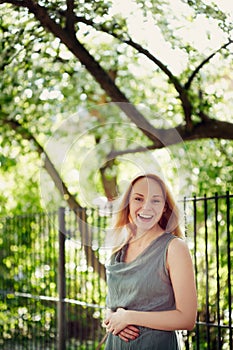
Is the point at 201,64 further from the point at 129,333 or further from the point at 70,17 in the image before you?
the point at 129,333

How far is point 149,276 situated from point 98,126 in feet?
22.3

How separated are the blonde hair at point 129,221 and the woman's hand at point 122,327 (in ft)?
1.02

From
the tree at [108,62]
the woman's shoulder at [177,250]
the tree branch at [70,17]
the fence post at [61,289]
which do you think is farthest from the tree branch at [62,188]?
the woman's shoulder at [177,250]

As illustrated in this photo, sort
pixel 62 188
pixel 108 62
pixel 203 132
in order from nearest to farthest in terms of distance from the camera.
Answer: pixel 203 132, pixel 108 62, pixel 62 188

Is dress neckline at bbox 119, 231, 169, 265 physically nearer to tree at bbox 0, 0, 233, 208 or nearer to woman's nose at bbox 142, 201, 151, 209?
woman's nose at bbox 142, 201, 151, 209

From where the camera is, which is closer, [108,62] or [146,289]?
[146,289]

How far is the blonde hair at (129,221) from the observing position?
11.4 feet

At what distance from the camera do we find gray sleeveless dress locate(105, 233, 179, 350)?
338 cm

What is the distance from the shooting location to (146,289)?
339 cm

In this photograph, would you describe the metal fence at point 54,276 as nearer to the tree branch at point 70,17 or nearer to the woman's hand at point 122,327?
the tree branch at point 70,17

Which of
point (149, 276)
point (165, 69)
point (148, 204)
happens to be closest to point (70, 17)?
point (165, 69)

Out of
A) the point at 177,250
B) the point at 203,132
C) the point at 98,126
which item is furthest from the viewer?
the point at 98,126

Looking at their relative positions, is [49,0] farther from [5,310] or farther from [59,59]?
[5,310]

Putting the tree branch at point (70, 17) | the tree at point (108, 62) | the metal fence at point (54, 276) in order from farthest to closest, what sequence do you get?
the metal fence at point (54, 276), the tree at point (108, 62), the tree branch at point (70, 17)
